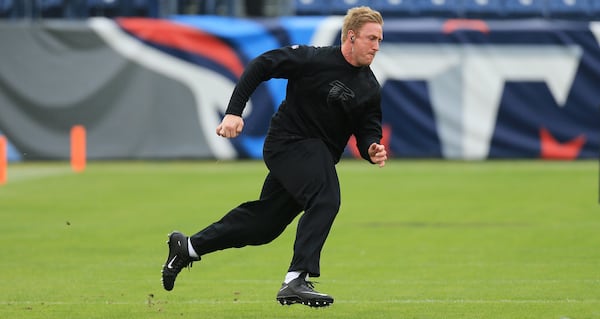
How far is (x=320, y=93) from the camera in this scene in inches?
305

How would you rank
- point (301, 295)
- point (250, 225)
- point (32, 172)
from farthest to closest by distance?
point (32, 172) < point (250, 225) < point (301, 295)

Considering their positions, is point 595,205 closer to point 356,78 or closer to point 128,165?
point 356,78

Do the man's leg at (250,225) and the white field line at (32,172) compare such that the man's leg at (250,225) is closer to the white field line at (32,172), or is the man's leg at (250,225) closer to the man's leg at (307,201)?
the man's leg at (307,201)

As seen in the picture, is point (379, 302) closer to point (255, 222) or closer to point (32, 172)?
point (255, 222)

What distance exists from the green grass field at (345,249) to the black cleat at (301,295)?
1.87ft

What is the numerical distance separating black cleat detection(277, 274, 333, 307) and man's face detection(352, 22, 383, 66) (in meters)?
1.48

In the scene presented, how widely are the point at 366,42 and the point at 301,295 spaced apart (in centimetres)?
165

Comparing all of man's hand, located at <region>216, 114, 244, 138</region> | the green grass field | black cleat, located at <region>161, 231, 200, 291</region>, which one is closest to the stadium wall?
the green grass field

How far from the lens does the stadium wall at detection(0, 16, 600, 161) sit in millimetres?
24953

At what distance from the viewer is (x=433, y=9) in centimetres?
2881

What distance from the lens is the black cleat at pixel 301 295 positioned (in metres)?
7.25

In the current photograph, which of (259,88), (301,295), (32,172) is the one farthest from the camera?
(259,88)

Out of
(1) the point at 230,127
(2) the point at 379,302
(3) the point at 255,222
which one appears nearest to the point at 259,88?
(2) the point at 379,302

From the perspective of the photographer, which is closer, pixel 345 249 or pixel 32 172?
pixel 345 249
